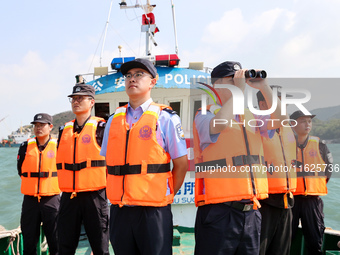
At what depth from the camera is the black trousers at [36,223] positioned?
3.54m

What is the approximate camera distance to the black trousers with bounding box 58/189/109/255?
280cm

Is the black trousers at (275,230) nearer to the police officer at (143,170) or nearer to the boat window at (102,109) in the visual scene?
the police officer at (143,170)

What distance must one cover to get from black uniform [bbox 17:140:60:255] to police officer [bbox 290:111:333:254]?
312 centimetres

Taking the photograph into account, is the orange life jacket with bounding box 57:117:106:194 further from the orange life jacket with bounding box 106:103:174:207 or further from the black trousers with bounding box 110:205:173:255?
the black trousers with bounding box 110:205:173:255

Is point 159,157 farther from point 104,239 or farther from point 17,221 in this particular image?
point 17,221

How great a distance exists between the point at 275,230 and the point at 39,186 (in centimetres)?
298

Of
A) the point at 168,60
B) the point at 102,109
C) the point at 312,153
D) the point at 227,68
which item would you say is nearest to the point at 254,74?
the point at 227,68

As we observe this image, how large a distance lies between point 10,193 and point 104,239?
65.6 feet

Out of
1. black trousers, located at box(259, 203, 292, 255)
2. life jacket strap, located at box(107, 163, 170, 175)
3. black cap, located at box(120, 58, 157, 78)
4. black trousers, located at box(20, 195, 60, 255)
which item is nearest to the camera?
life jacket strap, located at box(107, 163, 170, 175)

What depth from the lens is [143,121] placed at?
2090mm

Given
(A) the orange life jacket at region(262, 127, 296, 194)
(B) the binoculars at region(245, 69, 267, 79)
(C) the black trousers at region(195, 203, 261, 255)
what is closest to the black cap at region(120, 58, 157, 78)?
(B) the binoculars at region(245, 69, 267, 79)

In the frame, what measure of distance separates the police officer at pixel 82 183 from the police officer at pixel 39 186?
89cm

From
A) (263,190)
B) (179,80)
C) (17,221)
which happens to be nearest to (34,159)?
(179,80)

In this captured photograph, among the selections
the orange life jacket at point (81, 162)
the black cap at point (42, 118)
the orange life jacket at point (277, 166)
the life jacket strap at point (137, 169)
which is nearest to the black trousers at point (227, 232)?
the life jacket strap at point (137, 169)
